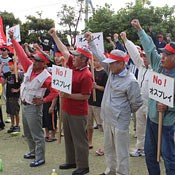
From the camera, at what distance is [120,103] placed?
4.46 metres

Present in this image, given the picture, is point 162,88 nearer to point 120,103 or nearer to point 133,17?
point 120,103

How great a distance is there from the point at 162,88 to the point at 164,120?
41 cm

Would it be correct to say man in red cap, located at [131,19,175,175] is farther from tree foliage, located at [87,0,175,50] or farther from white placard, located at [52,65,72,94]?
tree foliage, located at [87,0,175,50]

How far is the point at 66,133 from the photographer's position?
17.4 ft

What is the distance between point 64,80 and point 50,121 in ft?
8.73

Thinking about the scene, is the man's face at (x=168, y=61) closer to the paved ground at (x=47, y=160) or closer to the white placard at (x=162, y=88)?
the white placard at (x=162, y=88)

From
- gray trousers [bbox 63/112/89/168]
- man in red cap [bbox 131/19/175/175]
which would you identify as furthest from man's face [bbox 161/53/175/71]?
gray trousers [bbox 63/112/89/168]

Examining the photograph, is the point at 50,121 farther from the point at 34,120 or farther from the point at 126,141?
the point at 126,141

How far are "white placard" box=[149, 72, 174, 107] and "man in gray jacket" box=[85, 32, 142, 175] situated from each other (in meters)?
0.47

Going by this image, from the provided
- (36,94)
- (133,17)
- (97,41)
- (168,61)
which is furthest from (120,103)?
(133,17)

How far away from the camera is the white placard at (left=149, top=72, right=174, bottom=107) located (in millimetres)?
3691

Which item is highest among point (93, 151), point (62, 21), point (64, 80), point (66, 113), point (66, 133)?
point (62, 21)

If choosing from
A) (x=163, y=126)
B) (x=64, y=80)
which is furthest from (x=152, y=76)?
(x=64, y=80)

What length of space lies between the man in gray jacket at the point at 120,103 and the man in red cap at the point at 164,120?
1.19ft
